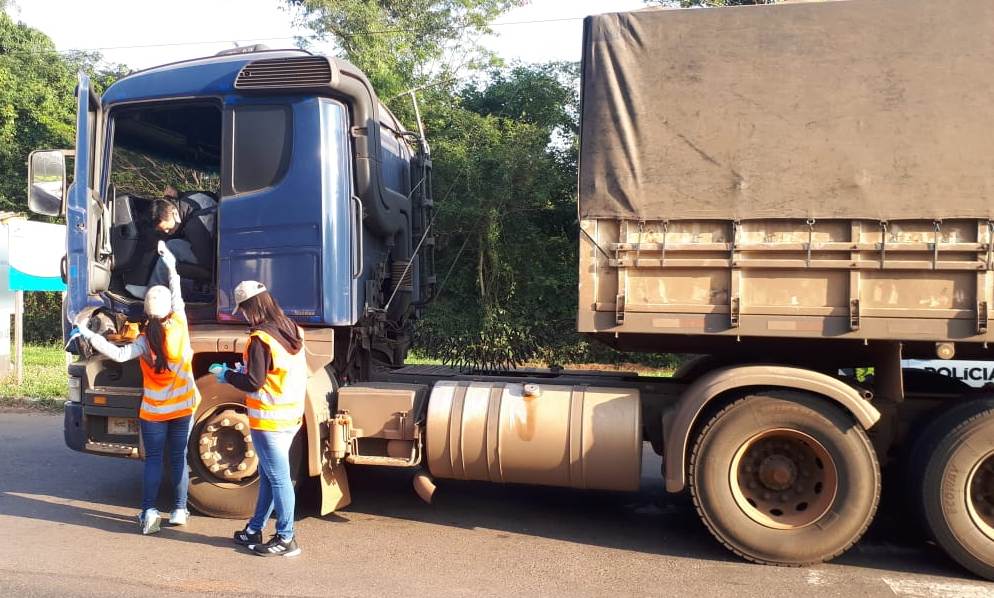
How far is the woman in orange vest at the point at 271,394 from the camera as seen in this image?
13.6 ft

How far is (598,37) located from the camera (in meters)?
4.45

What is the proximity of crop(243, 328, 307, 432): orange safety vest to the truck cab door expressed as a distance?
5.04 feet

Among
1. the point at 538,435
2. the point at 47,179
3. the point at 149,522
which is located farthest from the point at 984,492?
the point at 47,179

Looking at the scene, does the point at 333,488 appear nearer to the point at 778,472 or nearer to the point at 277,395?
the point at 277,395

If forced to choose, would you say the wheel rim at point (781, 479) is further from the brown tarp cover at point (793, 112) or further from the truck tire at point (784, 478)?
the brown tarp cover at point (793, 112)

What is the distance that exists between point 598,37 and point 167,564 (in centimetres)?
394

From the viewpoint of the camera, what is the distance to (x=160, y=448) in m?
4.78

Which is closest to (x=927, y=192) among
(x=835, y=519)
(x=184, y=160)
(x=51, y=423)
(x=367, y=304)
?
(x=835, y=519)

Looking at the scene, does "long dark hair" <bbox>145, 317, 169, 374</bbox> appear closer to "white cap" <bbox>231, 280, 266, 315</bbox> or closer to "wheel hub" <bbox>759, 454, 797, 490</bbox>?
"white cap" <bbox>231, 280, 266, 315</bbox>

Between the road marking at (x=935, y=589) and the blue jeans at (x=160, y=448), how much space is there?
4.25 meters

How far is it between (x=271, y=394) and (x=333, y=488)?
1.01 meters

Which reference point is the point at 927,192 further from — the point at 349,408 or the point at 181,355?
the point at 181,355

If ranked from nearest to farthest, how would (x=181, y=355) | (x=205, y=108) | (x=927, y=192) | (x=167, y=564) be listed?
(x=927, y=192) → (x=167, y=564) → (x=181, y=355) → (x=205, y=108)

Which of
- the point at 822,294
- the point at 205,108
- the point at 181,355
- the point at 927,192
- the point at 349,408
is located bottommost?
the point at 349,408
